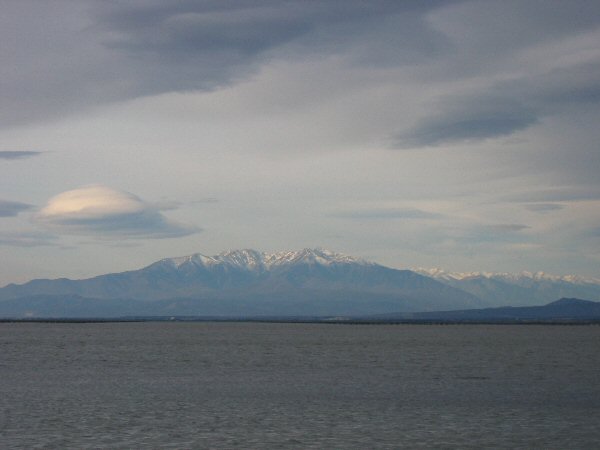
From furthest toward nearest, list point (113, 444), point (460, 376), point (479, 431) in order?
1. point (460, 376)
2. point (479, 431)
3. point (113, 444)

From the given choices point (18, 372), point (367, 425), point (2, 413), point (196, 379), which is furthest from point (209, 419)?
point (18, 372)

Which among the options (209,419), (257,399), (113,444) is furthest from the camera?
(257,399)

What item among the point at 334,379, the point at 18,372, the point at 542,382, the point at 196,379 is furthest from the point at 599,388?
the point at 18,372

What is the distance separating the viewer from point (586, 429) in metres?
48.1

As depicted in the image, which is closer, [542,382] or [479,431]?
→ [479,431]

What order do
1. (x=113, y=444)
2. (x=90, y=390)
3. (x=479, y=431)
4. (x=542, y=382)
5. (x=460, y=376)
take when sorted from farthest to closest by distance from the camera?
(x=460, y=376), (x=542, y=382), (x=90, y=390), (x=479, y=431), (x=113, y=444)

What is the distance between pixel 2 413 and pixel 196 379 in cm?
2922

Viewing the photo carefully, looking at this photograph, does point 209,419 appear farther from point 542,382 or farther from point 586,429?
point 542,382

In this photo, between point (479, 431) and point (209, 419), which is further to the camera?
point (209, 419)

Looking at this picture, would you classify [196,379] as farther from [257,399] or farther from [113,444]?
[113,444]

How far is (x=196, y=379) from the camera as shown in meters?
80.8

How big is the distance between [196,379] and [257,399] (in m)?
18.8

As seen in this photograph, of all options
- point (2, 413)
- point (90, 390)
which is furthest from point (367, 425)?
point (90, 390)

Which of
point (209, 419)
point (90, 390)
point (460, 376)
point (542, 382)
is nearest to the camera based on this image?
point (209, 419)
